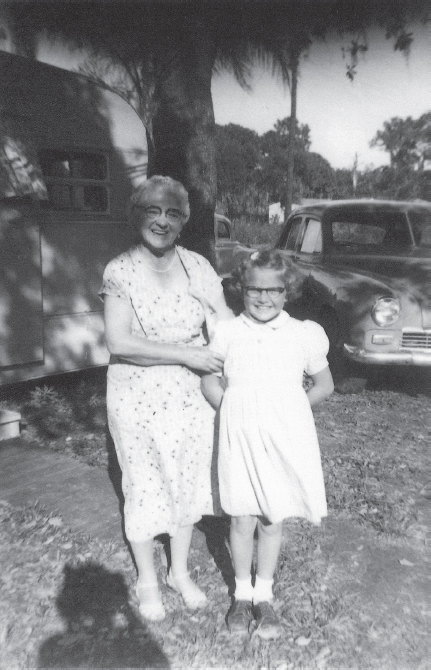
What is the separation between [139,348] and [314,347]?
2.12ft

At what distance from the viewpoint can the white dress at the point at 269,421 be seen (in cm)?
227

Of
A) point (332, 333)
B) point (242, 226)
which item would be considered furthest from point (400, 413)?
point (242, 226)

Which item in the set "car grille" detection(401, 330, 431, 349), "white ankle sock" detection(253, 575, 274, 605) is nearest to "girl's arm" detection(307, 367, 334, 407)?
"white ankle sock" detection(253, 575, 274, 605)

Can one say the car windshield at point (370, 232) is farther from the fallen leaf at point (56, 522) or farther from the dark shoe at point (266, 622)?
the dark shoe at point (266, 622)

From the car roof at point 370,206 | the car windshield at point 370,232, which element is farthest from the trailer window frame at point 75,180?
the car windshield at point 370,232

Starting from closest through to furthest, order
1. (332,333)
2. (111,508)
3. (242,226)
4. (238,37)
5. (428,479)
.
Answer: (111,508), (428,479), (238,37), (332,333), (242,226)

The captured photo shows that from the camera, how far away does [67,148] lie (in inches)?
227

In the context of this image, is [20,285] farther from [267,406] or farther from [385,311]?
[267,406]

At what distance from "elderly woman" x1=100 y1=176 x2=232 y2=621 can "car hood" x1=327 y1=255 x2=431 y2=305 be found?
3.50m

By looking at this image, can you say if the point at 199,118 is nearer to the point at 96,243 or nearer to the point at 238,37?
the point at 238,37

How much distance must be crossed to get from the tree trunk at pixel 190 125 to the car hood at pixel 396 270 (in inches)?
76.4

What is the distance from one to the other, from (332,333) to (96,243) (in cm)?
242

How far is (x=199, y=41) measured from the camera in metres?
4.70

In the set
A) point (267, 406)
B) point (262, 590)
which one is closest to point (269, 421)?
point (267, 406)
